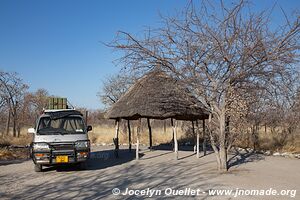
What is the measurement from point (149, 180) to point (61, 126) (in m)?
4.41

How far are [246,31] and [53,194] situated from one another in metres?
7.48

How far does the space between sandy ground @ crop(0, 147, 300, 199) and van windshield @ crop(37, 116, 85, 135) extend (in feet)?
4.82

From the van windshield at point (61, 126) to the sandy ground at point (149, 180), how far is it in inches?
57.9

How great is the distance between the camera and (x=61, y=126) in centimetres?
1377

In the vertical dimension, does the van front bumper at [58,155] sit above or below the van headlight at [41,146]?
below

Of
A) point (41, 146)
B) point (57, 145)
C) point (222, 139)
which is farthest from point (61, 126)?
point (222, 139)

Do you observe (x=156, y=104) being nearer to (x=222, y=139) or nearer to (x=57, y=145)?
(x=222, y=139)

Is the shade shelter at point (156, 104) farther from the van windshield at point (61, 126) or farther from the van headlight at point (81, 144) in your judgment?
the van headlight at point (81, 144)

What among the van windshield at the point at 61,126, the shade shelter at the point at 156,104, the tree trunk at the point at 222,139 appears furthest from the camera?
the shade shelter at the point at 156,104

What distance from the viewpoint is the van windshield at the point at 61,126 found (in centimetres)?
1323

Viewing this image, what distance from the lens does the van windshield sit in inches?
521

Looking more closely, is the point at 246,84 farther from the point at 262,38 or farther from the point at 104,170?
the point at 104,170

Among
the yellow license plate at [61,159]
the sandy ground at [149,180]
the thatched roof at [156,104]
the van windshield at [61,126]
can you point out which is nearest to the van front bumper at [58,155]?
the yellow license plate at [61,159]

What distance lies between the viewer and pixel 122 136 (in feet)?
111
